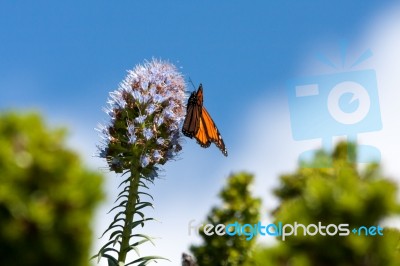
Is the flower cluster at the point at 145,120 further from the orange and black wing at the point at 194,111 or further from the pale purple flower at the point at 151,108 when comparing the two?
the orange and black wing at the point at 194,111

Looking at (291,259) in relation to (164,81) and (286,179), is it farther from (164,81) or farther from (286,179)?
(286,179)

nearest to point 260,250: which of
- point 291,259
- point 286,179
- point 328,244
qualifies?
point 291,259

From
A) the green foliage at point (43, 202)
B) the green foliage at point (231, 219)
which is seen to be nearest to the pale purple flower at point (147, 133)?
the green foliage at point (43, 202)

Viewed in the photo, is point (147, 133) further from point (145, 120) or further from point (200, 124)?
point (200, 124)

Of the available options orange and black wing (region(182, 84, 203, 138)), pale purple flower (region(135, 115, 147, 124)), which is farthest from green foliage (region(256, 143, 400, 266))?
orange and black wing (region(182, 84, 203, 138))

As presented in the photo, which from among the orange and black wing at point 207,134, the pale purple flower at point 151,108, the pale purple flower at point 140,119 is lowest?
the pale purple flower at point 140,119

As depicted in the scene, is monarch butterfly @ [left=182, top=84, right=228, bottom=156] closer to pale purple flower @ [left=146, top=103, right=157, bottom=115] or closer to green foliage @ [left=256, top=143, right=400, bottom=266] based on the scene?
pale purple flower @ [left=146, top=103, right=157, bottom=115]

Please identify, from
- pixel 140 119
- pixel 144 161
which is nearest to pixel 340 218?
pixel 144 161
